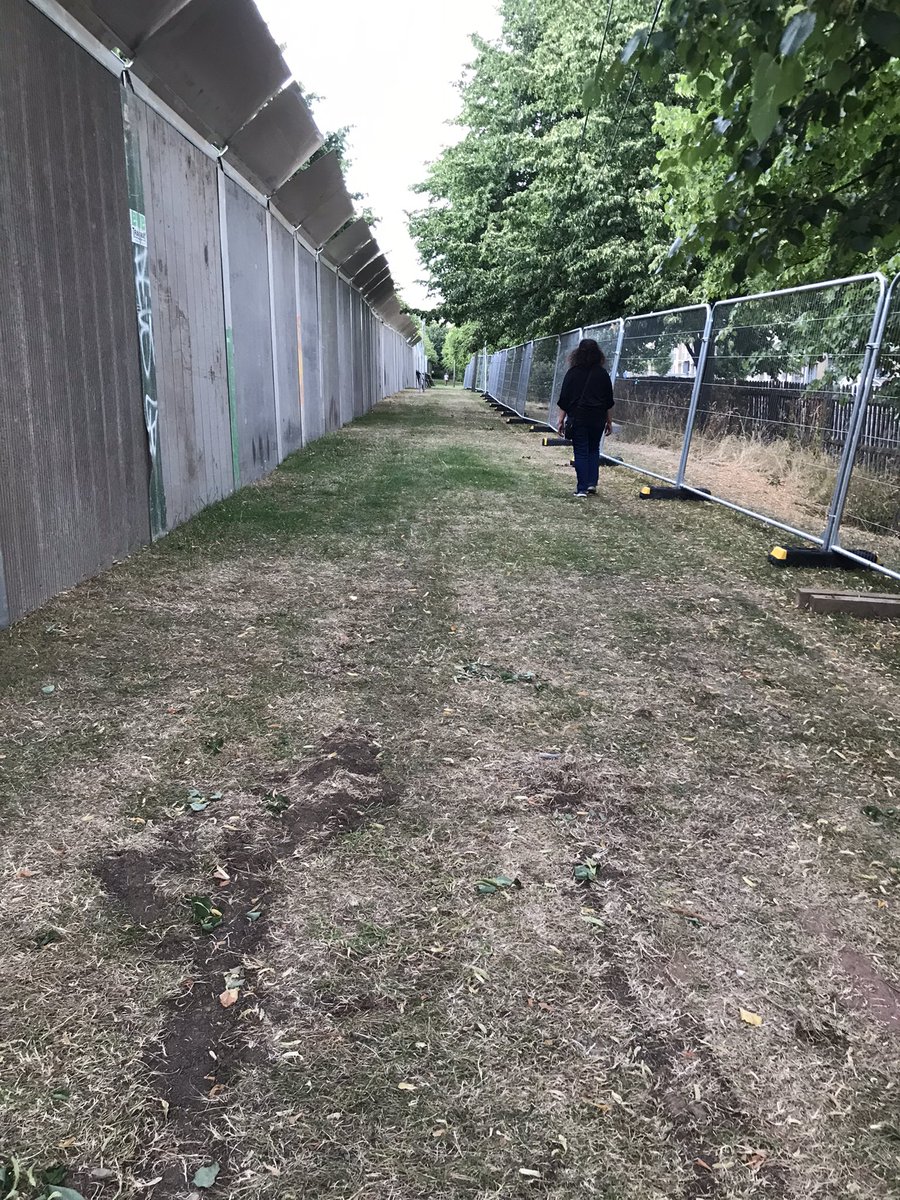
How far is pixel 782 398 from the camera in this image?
23.6 feet

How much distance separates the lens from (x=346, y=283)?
1708 cm

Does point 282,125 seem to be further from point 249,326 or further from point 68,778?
point 68,778

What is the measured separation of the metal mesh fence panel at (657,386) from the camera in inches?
364

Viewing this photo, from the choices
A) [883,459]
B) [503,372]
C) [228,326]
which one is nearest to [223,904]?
[883,459]

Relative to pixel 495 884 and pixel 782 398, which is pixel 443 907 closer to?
pixel 495 884

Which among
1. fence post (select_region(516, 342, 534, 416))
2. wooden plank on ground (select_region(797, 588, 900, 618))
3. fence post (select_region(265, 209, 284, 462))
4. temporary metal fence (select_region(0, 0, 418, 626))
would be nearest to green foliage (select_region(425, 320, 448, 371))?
fence post (select_region(516, 342, 534, 416))

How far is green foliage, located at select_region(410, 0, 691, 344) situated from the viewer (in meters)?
16.1

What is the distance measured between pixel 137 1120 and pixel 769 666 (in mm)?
3413

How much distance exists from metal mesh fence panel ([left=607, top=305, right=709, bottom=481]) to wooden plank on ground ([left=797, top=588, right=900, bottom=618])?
14.9ft

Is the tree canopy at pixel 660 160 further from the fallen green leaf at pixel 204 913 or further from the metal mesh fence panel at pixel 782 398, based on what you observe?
the fallen green leaf at pixel 204 913

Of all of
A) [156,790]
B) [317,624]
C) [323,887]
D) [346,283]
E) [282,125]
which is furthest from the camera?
[346,283]

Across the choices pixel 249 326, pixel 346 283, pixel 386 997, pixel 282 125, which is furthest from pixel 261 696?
pixel 346 283

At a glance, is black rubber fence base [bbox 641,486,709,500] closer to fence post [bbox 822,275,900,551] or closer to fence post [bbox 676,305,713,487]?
fence post [bbox 676,305,713,487]

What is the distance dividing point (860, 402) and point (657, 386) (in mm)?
4763
